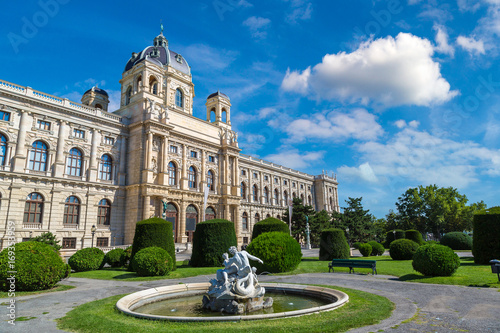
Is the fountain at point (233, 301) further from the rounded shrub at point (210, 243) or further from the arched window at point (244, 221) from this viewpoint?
the arched window at point (244, 221)

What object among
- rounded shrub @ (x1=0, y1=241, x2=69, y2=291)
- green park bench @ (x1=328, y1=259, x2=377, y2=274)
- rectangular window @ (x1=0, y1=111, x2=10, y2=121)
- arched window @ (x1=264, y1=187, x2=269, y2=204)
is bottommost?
green park bench @ (x1=328, y1=259, x2=377, y2=274)

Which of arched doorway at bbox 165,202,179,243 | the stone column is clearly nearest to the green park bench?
arched doorway at bbox 165,202,179,243

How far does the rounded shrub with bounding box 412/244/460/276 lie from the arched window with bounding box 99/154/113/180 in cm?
3461

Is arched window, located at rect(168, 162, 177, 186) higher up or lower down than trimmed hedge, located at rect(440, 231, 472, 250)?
higher up

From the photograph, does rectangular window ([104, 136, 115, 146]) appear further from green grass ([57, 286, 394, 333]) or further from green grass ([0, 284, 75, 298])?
green grass ([57, 286, 394, 333])

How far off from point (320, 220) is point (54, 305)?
47713mm

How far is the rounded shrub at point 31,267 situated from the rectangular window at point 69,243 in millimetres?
21425

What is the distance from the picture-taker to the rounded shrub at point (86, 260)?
19.8 meters

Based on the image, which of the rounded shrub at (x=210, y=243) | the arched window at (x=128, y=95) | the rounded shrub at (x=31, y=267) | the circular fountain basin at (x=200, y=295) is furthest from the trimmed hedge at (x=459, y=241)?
the arched window at (x=128, y=95)

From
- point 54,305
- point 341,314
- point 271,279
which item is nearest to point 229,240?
point 271,279

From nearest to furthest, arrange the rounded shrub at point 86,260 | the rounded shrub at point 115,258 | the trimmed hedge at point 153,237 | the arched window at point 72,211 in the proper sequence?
the trimmed hedge at point 153,237 < the rounded shrub at point 86,260 < the rounded shrub at point 115,258 < the arched window at point 72,211

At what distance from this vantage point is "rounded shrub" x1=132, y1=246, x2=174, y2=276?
16781 mm

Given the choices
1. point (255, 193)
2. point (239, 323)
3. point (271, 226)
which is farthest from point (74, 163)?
point (255, 193)

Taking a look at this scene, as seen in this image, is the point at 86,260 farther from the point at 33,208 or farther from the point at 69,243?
the point at 33,208
